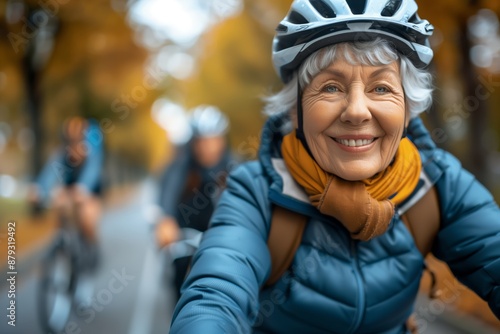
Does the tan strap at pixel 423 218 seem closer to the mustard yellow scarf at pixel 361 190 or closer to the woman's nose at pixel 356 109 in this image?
the mustard yellow scarf at pixel 361 190

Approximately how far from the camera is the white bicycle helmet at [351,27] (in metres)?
1.79

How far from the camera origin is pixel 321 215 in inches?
73.7

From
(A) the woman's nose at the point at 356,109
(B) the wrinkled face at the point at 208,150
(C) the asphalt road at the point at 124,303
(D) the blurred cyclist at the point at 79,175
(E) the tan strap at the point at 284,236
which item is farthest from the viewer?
(D) the blurred cyclist at the point at 79,175

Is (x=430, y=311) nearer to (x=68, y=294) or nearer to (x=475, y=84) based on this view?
(x=475, y=84)

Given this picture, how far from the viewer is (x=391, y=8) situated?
1848mm

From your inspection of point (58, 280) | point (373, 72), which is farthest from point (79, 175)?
point (373, 72)

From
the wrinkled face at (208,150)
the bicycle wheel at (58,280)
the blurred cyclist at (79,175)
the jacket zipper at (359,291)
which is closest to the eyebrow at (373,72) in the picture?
the jacket zipper at (359,291)

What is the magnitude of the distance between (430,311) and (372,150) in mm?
4888

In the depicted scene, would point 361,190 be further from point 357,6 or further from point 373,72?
point 357,6

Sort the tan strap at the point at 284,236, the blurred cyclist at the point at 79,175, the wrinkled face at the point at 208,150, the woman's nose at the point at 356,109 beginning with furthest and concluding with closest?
1. the blurred cyclist at the point at 79,175
2. the wrinkled face at the point at 208,150
3. the tan strap at the point at 284,236
4. the woman's nose at the point at 356,109

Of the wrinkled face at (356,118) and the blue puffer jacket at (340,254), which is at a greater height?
the wrinkled face at (356,118)

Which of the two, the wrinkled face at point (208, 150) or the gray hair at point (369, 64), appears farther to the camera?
the wrinkled face at point (208, 150)

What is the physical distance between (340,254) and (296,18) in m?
0.79

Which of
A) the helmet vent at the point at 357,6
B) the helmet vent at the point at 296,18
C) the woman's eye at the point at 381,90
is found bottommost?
the woman's eye at the point at 381,90
